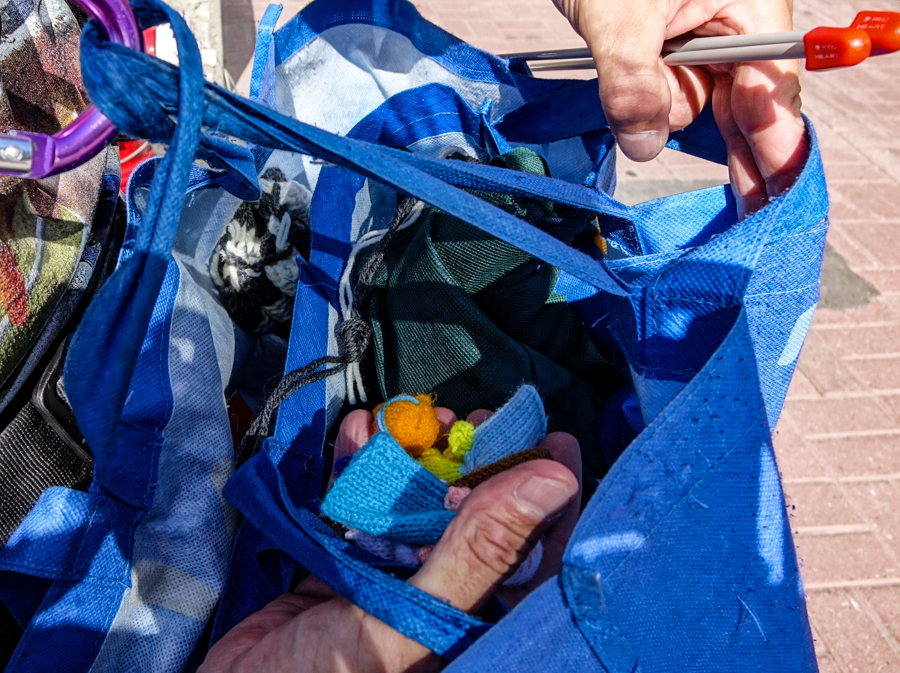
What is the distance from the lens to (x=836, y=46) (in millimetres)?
651

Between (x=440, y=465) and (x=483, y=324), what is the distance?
19 centimetres

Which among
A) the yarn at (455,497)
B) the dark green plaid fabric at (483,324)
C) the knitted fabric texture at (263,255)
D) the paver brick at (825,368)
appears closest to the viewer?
the yarn at (455,497)

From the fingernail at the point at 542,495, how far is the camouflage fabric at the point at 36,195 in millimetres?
517

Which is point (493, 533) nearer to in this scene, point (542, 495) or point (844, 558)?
point (542, 495)

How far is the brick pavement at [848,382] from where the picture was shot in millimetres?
1356

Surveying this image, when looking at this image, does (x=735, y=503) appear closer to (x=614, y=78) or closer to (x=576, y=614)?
(x=576, y=614)

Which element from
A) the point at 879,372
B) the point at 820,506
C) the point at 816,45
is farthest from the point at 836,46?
A: the point at 879,372

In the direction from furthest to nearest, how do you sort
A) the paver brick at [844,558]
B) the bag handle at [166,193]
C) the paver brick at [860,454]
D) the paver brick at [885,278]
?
the paver brick at [885,278], the paver brick at [860,454], the paver brick at [844,558], the bag handle at [166,193]

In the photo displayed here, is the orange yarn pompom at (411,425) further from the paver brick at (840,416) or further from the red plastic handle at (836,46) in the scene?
the paver brick at (840,416)

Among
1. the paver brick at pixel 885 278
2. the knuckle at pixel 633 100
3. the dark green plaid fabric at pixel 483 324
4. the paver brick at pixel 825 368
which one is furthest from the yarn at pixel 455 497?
the paver brick at pixel 885 278

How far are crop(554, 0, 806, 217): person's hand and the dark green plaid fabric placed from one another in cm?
13

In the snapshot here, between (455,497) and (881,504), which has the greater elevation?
(455,497)

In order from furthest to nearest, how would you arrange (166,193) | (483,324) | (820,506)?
(820,506) → (483,324) → (166,193)

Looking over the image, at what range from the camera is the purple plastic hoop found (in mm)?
511
